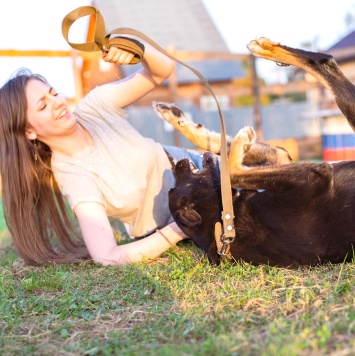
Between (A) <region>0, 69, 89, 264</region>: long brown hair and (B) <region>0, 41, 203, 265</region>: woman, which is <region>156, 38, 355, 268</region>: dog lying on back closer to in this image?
(B) <region>0, 41, 203, 265</region>: woman

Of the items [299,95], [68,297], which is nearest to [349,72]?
[299,95]

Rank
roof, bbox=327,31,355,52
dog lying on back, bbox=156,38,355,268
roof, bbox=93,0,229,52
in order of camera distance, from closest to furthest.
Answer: dog lying on back, bbox=156,38,355,268 → roof, bbox=327,31,355,52 → roof, bbox=93,0,229,52

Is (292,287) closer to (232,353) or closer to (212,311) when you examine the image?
(212,311)

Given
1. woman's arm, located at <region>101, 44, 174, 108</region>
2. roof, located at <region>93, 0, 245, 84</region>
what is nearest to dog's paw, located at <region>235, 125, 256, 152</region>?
woman's arm, located at <region>101, 44, 174, 108</region>

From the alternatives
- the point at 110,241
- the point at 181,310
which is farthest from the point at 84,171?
the point at 181,310

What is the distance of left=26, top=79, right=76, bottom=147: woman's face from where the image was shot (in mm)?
3863

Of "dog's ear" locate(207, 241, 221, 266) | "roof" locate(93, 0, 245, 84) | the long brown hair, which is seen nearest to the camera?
"dog's ear" locate(207, 241, 221, 266)

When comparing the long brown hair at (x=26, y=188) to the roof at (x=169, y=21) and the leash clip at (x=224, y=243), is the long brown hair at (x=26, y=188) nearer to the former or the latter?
the leash clip at (x=224, y=243)

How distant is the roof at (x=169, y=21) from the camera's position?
23.4m

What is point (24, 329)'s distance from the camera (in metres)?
2.66

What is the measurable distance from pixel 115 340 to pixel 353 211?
61.6 inches

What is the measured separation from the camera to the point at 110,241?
152 inches

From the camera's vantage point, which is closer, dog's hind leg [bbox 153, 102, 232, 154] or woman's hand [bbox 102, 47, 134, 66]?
woman's hand [bbox 102, 47, 134, 66]

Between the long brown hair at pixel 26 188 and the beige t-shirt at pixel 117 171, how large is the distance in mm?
191
